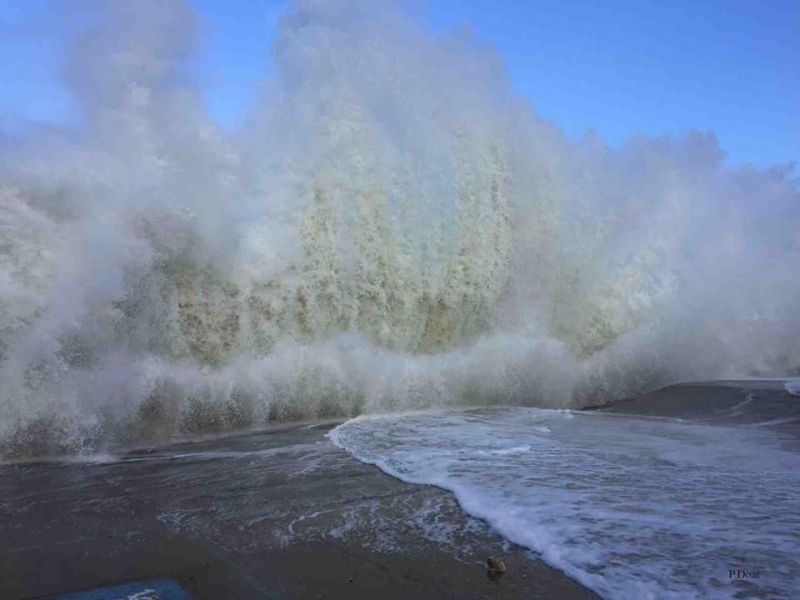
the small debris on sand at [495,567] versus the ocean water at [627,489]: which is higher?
the ocean water at [627,489]

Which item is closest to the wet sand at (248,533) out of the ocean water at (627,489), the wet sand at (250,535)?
the wet sand at (250,535)

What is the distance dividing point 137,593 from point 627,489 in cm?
369

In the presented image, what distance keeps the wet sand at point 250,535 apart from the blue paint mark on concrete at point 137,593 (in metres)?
0.06

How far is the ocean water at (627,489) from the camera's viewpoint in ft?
12.4

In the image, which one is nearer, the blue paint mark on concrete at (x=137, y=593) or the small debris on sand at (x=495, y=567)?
the blue paint mark on concrete at (x=137, y=593)

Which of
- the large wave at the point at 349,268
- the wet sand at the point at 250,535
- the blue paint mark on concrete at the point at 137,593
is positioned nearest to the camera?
the blue paint mark on concrete at the point at 137,593

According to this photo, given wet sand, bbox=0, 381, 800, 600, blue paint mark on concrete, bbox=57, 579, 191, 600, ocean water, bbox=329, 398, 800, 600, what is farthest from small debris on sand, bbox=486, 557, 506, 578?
blue paint mark on concrete, bbox=57, 579, 191, 600

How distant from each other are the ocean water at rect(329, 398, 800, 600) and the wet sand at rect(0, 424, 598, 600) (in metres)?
0.32

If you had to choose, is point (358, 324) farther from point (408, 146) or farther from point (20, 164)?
point (20, 164)

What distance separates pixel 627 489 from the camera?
5.39 m

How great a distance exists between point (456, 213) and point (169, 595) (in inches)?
391

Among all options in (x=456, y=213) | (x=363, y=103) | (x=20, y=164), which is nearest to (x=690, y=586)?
(x=20, y=164)

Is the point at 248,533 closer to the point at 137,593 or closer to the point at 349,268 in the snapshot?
the point at 137,593

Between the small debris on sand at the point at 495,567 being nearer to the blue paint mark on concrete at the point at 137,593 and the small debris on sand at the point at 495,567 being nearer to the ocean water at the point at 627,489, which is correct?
the ocean water at the point at 627,489
